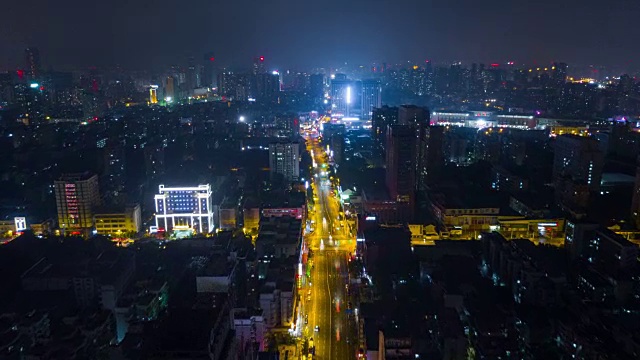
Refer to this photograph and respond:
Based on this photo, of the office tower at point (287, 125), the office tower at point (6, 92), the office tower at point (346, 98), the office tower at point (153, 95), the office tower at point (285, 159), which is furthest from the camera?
the office tower at point (153, 95)

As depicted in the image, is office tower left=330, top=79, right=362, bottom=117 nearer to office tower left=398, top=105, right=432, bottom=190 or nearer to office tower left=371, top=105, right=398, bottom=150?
office tower left=371, top=105, right=398, bottom=150

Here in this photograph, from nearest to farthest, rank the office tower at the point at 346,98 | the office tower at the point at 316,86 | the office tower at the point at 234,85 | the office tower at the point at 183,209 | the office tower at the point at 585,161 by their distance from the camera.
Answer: the office tower at the point at 183,209 < the office tower at the point at 585,161 < the office tower at the point at 346,98 < the office tower at the point at 234,85 < the office tower at the point at 316,86

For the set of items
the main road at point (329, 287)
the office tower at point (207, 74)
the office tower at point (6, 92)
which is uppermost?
the office tower at point (207, 74)

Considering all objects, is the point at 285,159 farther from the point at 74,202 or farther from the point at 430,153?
the point at 74,202

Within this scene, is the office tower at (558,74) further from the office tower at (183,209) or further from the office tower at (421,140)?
the office tower at (183,209)

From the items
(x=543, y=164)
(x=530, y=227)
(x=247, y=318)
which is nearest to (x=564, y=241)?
(x=530, y=227)

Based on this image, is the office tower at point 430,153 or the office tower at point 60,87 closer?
the office tower at point 430,153

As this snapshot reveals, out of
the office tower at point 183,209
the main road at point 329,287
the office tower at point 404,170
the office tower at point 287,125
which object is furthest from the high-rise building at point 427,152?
the office tower at point 287,125

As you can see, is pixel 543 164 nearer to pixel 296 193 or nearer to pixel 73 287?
pixel 296 193
